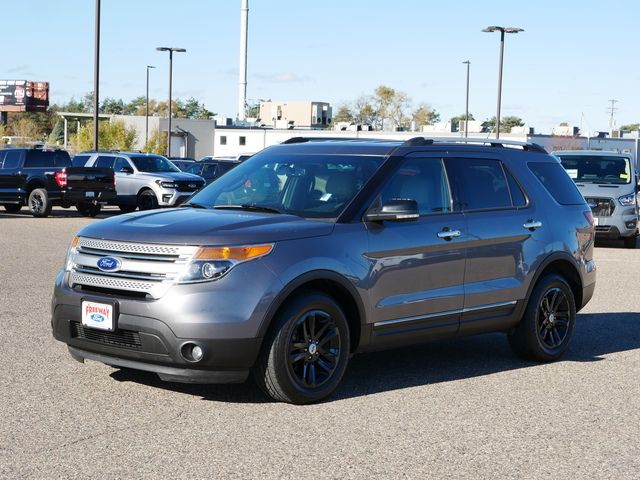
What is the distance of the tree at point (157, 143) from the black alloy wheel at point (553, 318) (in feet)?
250

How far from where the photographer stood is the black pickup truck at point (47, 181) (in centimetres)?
2847

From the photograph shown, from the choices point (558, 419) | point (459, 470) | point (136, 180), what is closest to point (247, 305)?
point (459, 470)

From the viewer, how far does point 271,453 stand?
19.0 feet

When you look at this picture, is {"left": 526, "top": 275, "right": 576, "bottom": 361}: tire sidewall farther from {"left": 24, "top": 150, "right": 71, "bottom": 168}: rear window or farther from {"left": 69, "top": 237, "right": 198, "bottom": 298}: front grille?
{"left": 24, "top": 150, "right": 71, "bottom": 168}: rear window

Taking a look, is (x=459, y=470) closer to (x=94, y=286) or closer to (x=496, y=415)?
(x=496, y=415)

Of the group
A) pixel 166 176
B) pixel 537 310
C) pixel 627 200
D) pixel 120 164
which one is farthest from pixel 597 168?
pixel 537 310

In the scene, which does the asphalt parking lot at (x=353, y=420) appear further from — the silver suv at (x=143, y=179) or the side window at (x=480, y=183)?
the silver suv at (x=143, y=179)

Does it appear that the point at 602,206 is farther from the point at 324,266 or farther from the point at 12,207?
the point at 12,207

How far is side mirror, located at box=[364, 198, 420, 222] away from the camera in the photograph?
7.24 m

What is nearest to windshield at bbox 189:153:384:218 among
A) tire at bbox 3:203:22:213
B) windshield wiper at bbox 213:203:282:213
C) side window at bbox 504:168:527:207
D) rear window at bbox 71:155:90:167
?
windshield wiper at bbox 213:203:282:213

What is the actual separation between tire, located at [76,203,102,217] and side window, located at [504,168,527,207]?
21.9 m

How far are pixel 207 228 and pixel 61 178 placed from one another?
2277 cm

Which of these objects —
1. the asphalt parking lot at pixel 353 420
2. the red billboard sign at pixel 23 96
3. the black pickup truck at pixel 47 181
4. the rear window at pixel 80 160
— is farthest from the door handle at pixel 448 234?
the red billboard sign at pixel 23 96

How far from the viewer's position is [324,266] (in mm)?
6914
